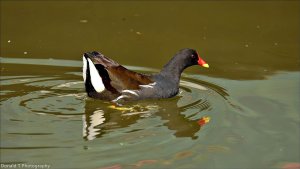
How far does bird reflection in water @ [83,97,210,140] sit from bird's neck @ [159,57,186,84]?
322mm

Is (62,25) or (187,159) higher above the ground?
(62,25)

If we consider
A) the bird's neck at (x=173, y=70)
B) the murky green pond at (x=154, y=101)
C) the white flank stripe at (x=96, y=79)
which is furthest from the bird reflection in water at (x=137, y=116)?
the bird's neck at (x=173, y=70)

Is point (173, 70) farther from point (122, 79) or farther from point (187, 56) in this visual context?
point (122, 79)

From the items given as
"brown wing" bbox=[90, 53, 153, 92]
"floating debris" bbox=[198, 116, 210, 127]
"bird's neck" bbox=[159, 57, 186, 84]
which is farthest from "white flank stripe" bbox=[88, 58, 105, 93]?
"floating debris" bbox=[198, 116, 210, 127]

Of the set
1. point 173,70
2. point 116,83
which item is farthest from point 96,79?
point 173,70

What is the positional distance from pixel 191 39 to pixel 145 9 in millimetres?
1656

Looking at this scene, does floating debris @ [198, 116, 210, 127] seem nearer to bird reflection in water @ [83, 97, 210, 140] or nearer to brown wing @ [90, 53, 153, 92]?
bird reflection in water @ [83, 97, 210, 140]

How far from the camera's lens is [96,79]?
6871 millimetres

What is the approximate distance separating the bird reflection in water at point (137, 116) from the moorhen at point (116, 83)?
A: 101 mm

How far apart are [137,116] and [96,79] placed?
0.71 m

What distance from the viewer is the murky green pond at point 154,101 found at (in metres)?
5.56

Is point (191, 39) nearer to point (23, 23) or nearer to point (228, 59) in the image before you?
point (228, 59)

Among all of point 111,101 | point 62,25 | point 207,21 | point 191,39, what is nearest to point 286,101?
point 111,101

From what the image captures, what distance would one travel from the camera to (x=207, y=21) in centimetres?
1044
